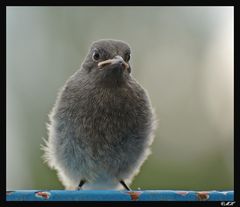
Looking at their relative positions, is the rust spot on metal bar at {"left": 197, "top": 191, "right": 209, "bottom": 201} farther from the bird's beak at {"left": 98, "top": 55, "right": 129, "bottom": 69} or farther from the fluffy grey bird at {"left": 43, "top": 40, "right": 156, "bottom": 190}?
the bird's beak at {"left": 98, "top": 55, "right": 129, "bottom": 69}

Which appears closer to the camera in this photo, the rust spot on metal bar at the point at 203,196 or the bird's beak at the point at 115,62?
the rust spot on metal bar at the point at 203,196

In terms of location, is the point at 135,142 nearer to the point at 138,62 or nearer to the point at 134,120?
the point at 134,120

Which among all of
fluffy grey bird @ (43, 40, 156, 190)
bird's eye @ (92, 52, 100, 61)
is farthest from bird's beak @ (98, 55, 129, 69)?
bird's eye @ (92, 52, 100, 61)

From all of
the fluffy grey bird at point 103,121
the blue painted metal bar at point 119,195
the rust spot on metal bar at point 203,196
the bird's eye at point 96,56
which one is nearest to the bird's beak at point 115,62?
the fluffy grey bird at point 103,121

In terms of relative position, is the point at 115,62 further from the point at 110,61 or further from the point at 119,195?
the point at 119,195

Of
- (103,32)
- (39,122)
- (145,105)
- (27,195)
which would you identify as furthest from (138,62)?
(27,195)

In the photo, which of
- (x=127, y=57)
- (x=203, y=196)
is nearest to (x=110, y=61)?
(x=127, y=57)

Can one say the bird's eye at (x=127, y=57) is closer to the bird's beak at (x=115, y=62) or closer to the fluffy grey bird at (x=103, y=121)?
the fluffy grey bird at (x=103, y=121)
